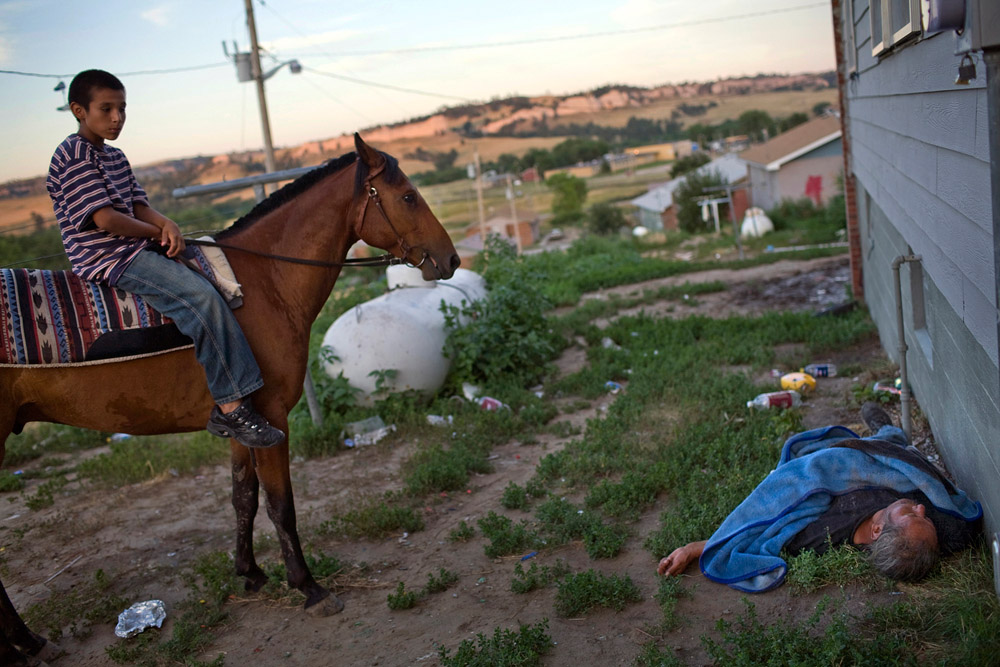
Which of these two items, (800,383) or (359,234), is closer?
(359,234)

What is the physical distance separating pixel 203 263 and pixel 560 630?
2856mm

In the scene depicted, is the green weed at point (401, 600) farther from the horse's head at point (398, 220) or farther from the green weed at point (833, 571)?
the green weed at point (833, 571)

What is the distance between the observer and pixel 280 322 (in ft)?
14.7

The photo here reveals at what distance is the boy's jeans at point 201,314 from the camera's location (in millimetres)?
4016

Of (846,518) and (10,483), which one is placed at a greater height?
(846,518)

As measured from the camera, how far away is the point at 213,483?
7.13 m

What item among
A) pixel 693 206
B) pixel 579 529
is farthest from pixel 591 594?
pixel 693 206

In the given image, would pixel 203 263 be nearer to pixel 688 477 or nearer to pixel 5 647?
pixel 5 647

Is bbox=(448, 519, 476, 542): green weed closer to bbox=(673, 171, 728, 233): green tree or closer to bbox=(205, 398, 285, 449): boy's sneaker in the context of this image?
bbox=(205, 398, 285, 449): boy's sneaker

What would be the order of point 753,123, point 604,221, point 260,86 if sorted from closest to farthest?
point 260,86
point 604,221
point 753,123

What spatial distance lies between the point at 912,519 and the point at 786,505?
24.7 inches

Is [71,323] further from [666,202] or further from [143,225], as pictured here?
[666,202]

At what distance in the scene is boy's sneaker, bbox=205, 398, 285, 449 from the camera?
13.7 ft

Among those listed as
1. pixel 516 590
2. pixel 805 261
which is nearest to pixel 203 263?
pixel 516 590
